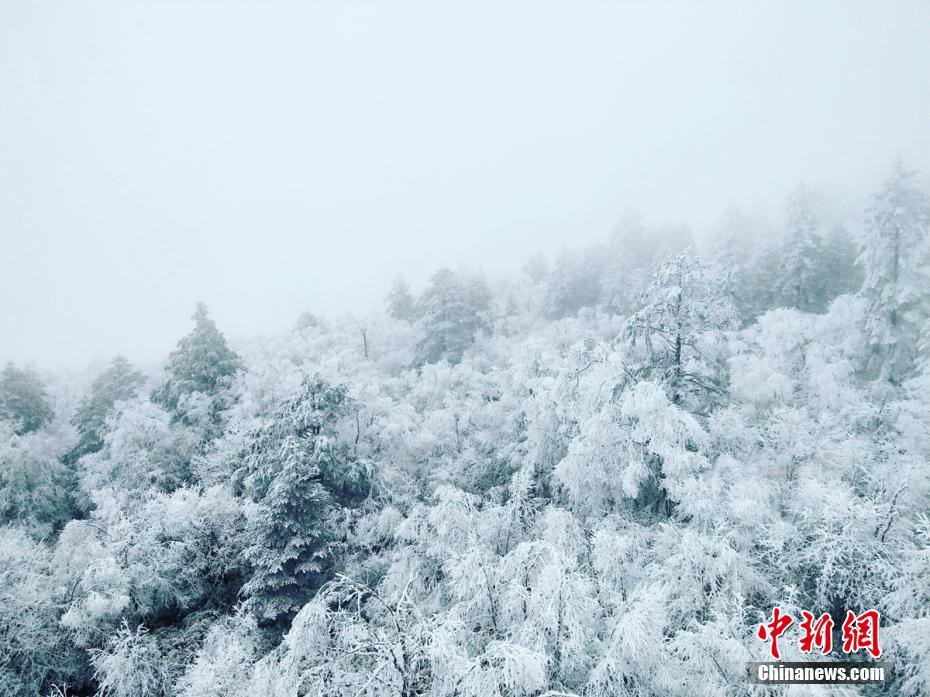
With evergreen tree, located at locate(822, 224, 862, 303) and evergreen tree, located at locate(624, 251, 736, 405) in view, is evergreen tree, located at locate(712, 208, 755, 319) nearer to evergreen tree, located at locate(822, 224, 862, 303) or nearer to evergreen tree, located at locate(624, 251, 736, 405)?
evergreen tree, located at locate(822, 224, 862, 303)

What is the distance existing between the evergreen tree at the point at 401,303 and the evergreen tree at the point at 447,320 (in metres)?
5.64

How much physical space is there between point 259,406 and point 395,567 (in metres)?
15.3

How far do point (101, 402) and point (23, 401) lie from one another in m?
4.05

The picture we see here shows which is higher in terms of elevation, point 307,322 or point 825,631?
point 307,322

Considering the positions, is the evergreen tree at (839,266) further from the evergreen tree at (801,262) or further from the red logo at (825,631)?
the red logo at (825,631)

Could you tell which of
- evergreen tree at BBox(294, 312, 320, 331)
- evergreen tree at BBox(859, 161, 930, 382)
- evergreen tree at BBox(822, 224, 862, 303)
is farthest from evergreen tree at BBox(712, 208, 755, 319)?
evergreen tree at BBox(294, 312, 320, 331)

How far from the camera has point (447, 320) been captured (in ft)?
119

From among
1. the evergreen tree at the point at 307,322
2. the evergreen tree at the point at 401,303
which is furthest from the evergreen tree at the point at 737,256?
the evergreen tree at the point at 307,322

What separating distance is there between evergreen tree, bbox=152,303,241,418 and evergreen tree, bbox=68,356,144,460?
292cm

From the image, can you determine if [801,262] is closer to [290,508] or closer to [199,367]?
[290,508]

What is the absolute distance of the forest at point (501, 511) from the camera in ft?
31.8

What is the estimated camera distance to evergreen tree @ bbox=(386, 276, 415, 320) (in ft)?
150

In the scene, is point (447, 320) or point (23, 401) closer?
point (23, 401)

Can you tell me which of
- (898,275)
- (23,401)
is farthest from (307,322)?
(898,275)
